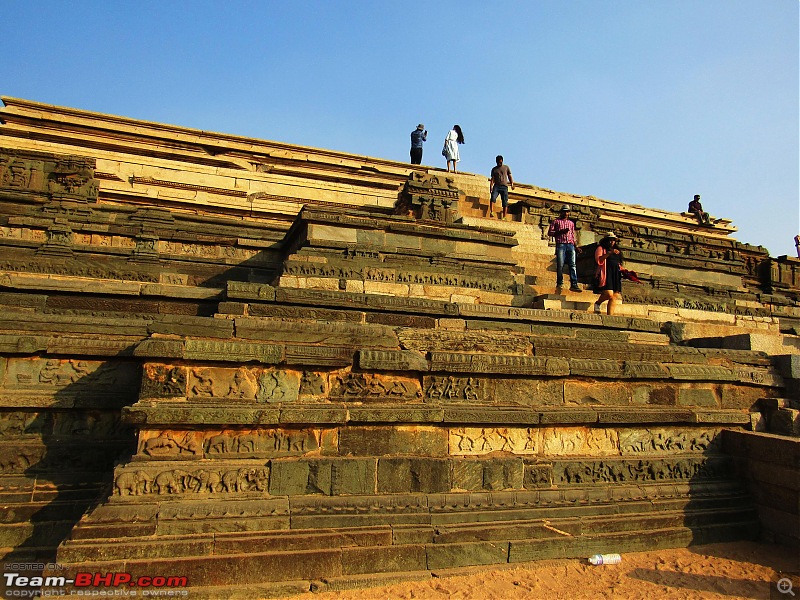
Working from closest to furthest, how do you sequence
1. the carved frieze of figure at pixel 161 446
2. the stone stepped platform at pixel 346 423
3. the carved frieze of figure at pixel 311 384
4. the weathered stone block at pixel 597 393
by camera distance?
the stone stepped platform at pixel 346 423, the carved frieze of figure at pixel 161 446, the carved frieze of figure at pixel 311 384, the weathered stone block at pixel 597 393

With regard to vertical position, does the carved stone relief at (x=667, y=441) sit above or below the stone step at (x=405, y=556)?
above

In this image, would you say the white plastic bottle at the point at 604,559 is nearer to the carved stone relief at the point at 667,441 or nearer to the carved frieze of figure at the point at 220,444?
the carved stone relief at the point at 667,441

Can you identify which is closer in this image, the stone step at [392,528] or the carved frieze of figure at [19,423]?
the stone step at [392,528]

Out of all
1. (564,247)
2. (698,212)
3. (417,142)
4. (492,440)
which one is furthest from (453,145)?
(492,440)

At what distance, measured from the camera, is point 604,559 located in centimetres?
507

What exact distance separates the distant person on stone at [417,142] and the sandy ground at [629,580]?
17239 mm

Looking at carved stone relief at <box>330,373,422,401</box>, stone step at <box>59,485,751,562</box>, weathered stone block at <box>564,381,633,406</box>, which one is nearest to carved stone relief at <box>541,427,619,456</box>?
weathered stone block at <box>564,381,633,406</box>

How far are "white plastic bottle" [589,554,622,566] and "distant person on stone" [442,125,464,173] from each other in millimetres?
14561

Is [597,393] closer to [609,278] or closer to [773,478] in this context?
[773,478]

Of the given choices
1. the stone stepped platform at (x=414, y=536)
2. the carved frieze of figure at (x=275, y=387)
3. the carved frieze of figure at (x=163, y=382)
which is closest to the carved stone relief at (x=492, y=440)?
the stone stepped platform at (x=414, y=536)

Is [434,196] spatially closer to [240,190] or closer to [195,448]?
[240,190]

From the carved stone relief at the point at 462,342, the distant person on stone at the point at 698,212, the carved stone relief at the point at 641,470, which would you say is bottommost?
the carved stone relief at the point at 641,470

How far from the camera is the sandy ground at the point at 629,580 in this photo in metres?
4.40

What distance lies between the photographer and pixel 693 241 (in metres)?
15.7
